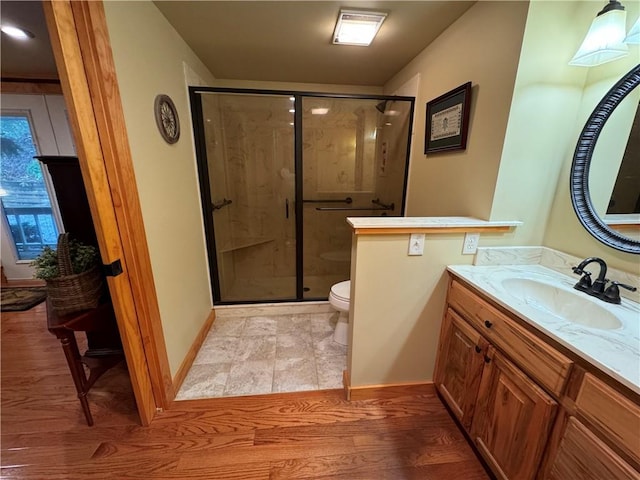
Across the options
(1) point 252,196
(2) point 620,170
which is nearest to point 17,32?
(1) point 252,196

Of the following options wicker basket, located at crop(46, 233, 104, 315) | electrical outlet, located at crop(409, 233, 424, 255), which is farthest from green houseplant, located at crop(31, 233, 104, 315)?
electrical outlet, located at crop(409, 233, 424, 255)

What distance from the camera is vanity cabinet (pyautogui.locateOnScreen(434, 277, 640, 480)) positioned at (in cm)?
68

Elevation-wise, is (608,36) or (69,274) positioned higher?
(608,36)

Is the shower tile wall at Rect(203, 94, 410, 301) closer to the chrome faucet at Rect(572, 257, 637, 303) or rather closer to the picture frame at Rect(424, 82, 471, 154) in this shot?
the picture frame at Rect(424, 82, 471, 154)

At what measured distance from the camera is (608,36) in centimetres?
101

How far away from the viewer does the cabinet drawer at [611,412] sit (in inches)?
24.7

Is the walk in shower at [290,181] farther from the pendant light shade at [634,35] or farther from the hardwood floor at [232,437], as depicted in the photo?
the pendant light shade at [634,35]

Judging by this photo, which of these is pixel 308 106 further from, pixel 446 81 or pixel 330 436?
pixel 330 436

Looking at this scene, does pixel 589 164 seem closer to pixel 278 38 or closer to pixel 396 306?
pixel 396 306

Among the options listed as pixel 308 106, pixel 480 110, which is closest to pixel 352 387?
pixel 480 110

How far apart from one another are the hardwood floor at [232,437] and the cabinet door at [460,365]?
0.52ft

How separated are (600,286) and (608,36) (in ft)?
3.32

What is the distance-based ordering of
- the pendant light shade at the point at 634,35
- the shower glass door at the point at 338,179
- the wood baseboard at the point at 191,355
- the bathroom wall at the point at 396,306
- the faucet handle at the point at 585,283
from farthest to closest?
the shower glass door at the point at 338,179 < the wood baseboard at the point at 191,355 < the bathroom wall at the point at 396,306 < the faucet handle at the point at 585,283 < the pendant light shade at the point at 634,35

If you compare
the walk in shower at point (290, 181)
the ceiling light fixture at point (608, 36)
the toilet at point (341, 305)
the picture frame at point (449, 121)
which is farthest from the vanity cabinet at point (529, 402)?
the walk in shower at point (290, 181)
